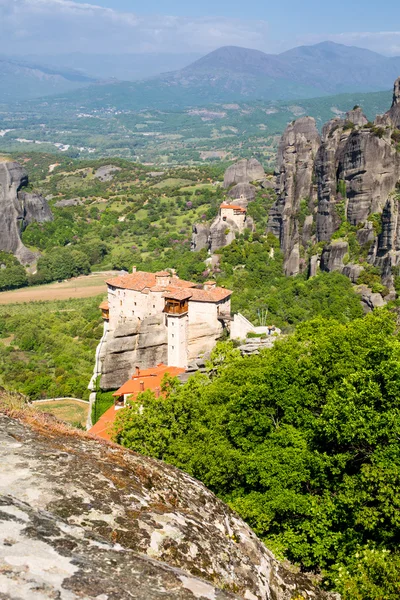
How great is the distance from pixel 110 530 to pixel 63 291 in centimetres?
9334

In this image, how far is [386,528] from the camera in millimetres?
13773

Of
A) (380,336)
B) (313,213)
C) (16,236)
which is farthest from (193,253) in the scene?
(380,336)

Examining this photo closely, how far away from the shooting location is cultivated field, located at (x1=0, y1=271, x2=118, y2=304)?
92750mm

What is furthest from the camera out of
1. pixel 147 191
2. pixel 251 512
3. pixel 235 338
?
pixel 147 191

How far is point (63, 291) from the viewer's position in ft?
318

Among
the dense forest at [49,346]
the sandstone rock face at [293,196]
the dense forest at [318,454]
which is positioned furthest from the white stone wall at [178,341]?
the sandstone rock face at [293,196]

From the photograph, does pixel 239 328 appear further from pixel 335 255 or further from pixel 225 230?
pixel 225 230

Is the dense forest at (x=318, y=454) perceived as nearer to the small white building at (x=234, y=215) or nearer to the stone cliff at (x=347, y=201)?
the stone cliff at (x=347, y=201)

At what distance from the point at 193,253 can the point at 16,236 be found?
4649 cm

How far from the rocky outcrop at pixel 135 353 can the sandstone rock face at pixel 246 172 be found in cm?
7668

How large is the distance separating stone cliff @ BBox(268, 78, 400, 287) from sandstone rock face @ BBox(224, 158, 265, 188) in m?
36.0

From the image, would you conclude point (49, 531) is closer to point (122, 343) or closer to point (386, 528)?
point (386, 528)

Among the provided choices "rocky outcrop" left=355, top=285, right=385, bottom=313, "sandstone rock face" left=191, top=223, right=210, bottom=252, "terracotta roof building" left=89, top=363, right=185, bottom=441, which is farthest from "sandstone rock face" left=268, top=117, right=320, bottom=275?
"terracotta roof building" left=89, top=363, right=185, bottom=441

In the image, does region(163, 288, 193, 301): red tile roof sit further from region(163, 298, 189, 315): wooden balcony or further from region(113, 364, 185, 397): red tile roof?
region(113, 364, 185, 397): red tile roof
